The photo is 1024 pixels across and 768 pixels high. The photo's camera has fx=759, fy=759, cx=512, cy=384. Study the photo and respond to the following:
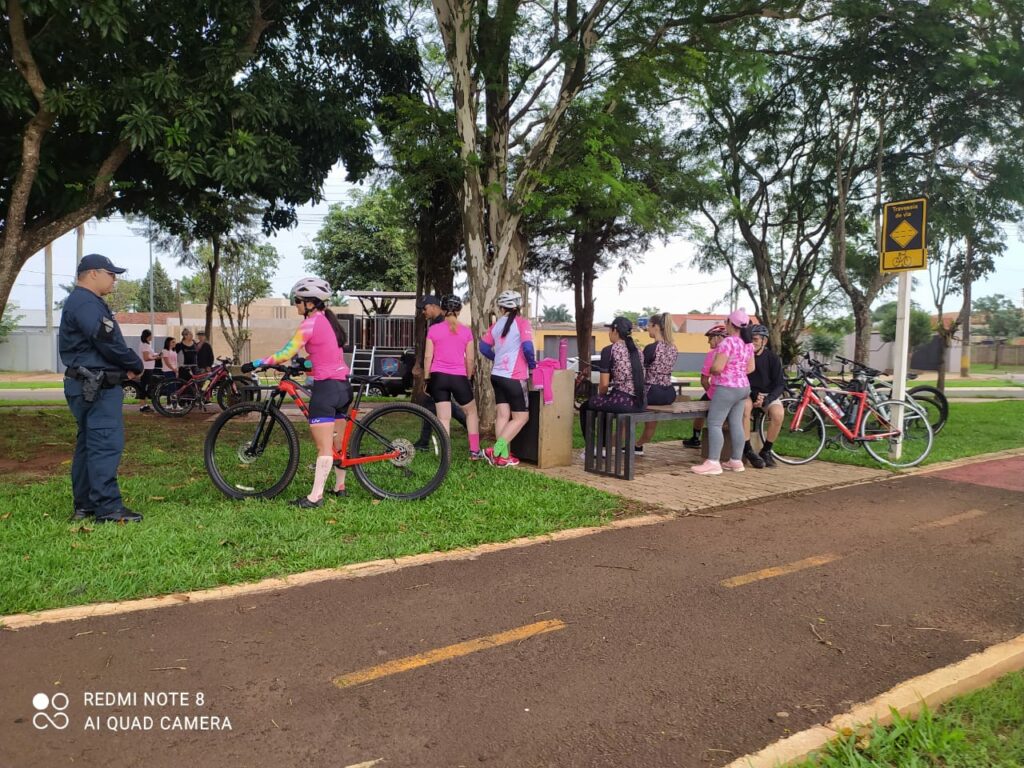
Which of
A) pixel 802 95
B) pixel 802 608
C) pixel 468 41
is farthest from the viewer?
pixel 802 95

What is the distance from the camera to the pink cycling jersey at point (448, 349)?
7.51m

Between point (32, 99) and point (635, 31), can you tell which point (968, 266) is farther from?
point (32, 99)

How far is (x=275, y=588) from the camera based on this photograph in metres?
4.16

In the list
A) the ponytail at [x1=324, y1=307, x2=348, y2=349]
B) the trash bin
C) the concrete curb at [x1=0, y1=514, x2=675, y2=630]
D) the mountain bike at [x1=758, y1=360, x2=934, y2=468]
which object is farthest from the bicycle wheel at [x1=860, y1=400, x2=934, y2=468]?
the ponytail at [x1=324, y1=307, x2=348, y2=349]

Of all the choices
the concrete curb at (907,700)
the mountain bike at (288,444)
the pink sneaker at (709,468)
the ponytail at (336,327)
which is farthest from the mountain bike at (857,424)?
the concrete curb at (907,700)

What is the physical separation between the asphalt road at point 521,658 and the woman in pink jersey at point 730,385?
2780 mm

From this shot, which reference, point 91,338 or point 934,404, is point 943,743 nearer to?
point 91,338

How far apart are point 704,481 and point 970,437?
19.9 ft

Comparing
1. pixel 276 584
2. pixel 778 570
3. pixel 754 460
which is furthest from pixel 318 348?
pixel 754 460

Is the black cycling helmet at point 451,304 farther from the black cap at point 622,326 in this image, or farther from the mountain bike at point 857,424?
the mountain bike at point 857,424

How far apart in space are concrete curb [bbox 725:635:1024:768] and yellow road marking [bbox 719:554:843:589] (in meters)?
1.24

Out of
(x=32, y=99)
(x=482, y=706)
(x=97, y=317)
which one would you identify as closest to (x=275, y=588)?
(x=482, y=706)

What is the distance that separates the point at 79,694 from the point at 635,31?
9.22 meters

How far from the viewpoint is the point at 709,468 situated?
7.94m
